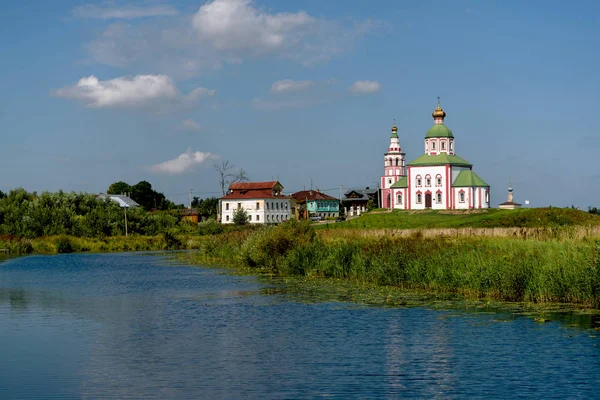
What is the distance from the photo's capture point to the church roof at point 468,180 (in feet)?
378

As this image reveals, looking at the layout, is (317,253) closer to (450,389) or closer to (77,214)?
(450,389)

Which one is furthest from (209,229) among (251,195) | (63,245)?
(251,195)

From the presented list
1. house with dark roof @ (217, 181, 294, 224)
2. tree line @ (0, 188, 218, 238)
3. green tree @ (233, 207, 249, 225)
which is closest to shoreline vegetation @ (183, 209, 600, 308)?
tree line @ (0, 188, 218, 238)

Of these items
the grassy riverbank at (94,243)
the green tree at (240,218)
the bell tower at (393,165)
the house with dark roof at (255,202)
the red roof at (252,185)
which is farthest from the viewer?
the bell tower at (393,165)

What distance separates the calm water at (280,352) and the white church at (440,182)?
88796 mm

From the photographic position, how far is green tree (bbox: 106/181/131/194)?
525 ft

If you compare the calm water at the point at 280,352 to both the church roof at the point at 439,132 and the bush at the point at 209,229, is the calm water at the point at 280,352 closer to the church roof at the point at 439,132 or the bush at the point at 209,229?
the bush at the point at 209,229

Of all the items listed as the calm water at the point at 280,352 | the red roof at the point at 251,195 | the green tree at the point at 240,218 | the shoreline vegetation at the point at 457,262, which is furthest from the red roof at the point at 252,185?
the calm water at the point at 280,352

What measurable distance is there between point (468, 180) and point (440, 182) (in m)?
4.29

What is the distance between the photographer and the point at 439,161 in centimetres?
Result: 11869

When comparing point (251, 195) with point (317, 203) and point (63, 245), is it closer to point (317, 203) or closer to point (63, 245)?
point (317, 203)

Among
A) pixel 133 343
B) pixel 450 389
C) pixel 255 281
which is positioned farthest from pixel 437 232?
pixel 450 389

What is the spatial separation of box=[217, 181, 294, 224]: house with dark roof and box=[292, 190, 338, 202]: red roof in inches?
960

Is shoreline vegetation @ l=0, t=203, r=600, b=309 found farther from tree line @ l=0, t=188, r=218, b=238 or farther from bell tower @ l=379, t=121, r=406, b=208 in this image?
bell tower @ l=379, t=121, r=406, b=208
